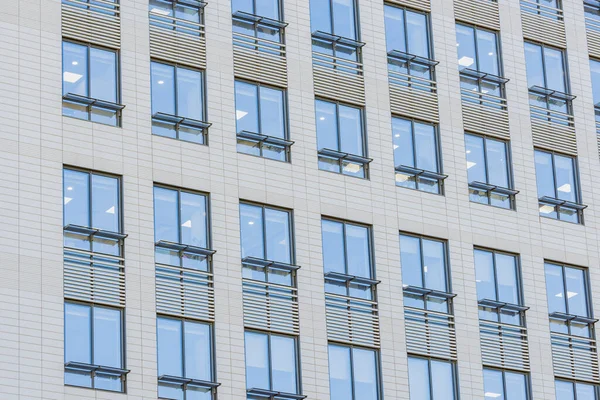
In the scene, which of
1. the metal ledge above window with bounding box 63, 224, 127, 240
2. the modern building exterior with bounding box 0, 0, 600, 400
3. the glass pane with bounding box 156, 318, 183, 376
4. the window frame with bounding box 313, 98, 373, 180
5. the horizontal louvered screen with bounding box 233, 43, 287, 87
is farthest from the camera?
the window frame with bounding box 313, 98, 373, 180

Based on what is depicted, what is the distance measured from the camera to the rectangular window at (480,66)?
5381cm

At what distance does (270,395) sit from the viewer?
45938 mm

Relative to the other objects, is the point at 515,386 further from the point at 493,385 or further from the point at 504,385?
the point at 493,385

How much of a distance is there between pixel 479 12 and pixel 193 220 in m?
13.4

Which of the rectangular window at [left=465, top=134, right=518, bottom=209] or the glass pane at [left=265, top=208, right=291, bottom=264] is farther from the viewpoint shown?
the rectangular window at [left=465, top=134, right=518, bottom=209]

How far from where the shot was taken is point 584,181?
180 ft

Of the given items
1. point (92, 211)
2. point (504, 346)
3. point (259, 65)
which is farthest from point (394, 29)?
point (92, 211)

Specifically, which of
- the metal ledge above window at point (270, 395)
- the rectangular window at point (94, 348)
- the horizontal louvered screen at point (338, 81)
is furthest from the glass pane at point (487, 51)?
the rectangular window at point (94, 348)

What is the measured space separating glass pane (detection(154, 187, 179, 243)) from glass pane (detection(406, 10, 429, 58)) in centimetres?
1037

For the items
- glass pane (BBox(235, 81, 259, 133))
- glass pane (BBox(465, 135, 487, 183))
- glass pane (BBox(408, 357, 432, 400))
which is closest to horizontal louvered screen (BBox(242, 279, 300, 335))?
glass pane (BBox(408, 357, 432, 400))

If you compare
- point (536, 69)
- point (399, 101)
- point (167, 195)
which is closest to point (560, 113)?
point (536, 69)

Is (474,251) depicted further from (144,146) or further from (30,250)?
(30,250)

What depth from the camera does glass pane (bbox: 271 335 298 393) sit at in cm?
4641

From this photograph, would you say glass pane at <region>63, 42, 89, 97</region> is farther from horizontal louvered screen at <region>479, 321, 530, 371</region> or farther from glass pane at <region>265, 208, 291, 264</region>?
horizontal louvered screen at <region>479, 321, 530, 371</region>
